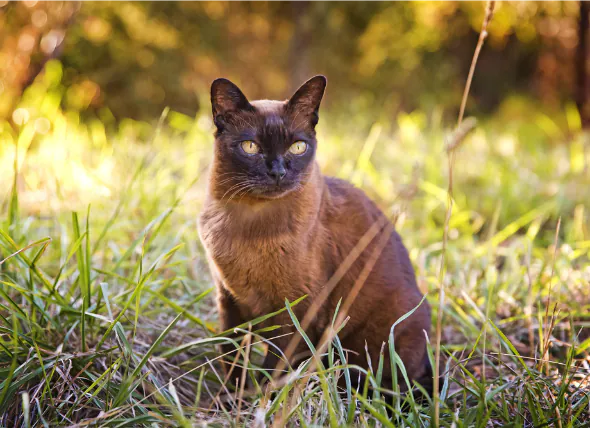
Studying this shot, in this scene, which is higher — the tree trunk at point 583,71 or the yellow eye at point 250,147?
the tree trunk at point 583,71

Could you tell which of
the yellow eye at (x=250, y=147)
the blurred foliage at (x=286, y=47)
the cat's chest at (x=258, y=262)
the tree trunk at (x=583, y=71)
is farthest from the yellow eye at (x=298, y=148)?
the tree trunk at (x=583, y=71)

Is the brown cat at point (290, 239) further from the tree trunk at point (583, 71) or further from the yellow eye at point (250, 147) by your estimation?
the tree trunk at point (583, 71)

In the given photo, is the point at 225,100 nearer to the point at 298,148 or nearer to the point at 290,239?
the point at 298,148

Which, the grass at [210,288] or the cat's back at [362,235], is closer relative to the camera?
the grass at [210,288]

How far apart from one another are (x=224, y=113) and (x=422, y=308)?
891 millimetres

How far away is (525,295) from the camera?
6.67ft

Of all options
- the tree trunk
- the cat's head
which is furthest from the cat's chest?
the tree trunk

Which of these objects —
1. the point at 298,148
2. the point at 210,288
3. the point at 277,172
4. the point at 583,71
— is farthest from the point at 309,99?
the point at 583,71

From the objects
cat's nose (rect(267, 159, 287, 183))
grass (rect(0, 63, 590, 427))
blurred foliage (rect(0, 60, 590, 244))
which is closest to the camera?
grass (rect(0, 63, 590, 427))

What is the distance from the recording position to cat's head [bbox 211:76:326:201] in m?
1.48

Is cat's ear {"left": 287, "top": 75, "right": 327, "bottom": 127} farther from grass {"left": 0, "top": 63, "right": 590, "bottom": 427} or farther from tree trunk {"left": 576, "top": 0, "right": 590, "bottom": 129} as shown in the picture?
tree trunk {"left": 576, "top": 0, "right": 590, "bottom": 129}

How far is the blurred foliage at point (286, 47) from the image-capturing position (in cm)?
549

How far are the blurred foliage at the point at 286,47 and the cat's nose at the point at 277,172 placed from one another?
3.96 metres

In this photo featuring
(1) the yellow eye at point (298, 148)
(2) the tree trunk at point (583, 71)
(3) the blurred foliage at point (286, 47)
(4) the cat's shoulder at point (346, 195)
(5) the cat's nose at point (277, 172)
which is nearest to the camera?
(5) the cat's nose at point (277, 172)
